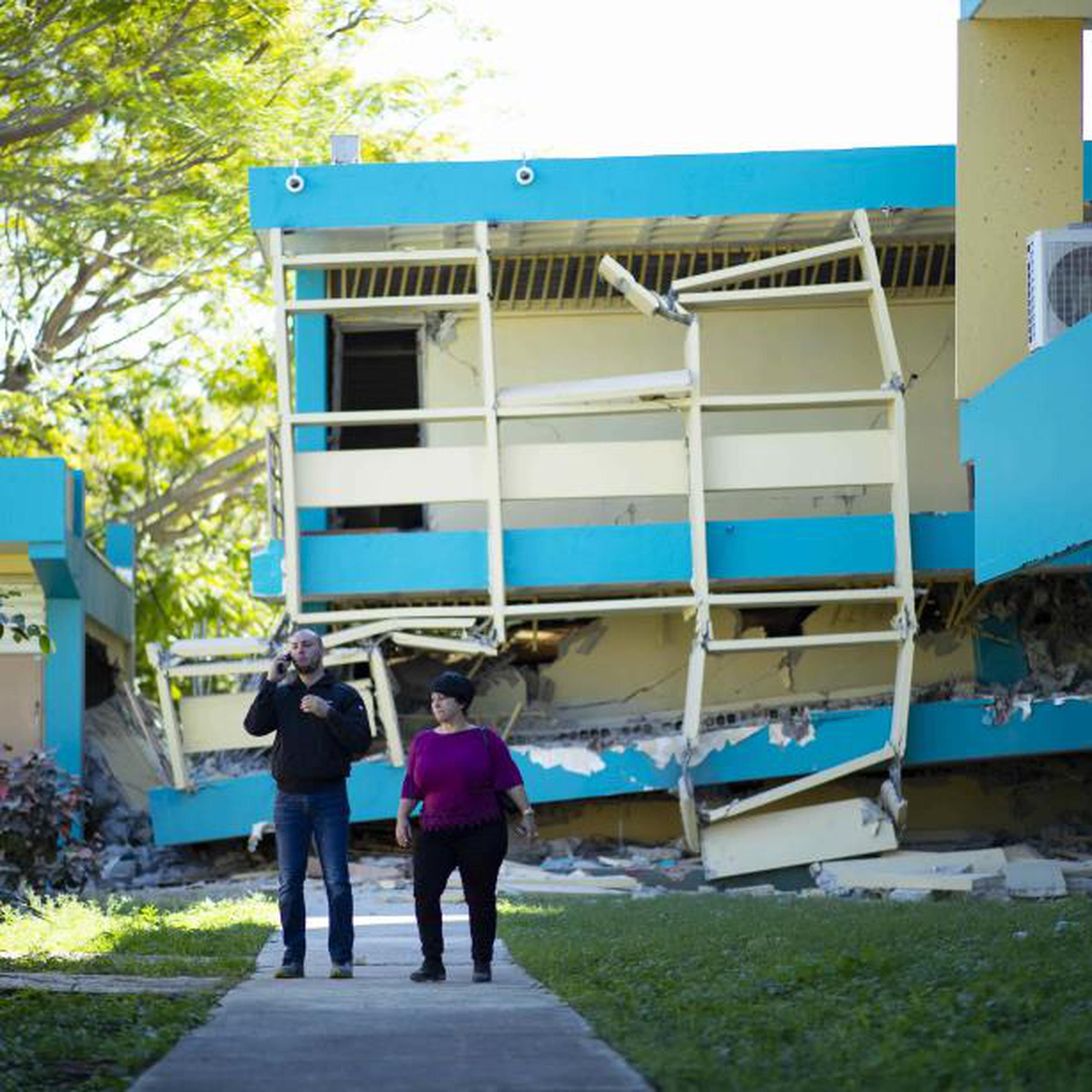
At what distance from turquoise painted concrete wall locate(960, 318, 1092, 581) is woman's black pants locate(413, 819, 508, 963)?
425 cm

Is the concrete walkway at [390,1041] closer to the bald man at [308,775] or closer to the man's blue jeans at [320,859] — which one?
the man's blue jeans at [320,859]

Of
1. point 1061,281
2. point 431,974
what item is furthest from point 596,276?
point 431,974

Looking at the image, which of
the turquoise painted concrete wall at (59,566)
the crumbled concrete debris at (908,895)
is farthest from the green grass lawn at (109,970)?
the turquoise painted concrete wall at (59,566)

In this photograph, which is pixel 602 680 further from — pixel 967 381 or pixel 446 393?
pixel 967 381

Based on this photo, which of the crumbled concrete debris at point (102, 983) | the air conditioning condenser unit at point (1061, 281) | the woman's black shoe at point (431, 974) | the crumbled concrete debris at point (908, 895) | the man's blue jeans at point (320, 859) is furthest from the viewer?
the crumbled concrete debris at point (908, 895)

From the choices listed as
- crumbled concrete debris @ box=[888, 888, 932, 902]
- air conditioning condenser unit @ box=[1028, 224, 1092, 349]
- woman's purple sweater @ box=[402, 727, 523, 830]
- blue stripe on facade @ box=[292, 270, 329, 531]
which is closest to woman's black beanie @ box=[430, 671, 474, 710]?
woman's purple sweater @ box=[402, 727, 523, 830]

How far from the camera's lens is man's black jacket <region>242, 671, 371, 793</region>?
10648 millimetres

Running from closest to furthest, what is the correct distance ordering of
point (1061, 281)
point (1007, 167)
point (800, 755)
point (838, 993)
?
point (838, 993)
point (1061, 281)
point (1007, 167)
point (800, 755)

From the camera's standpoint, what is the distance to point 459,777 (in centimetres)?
1047

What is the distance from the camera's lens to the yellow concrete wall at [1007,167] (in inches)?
598

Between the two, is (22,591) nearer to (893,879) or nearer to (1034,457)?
(893,879)

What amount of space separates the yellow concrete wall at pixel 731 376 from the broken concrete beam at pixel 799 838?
4050 mm

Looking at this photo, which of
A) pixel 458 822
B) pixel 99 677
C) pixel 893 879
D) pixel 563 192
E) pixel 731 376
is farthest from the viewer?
pixel 99 677

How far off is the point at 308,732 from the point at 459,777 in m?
0.86
